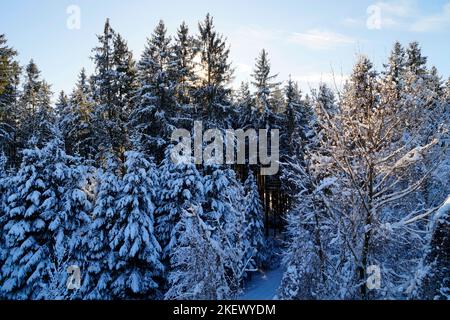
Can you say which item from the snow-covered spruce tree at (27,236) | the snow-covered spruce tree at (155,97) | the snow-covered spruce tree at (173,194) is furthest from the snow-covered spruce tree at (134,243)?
the snow-covered spruce tree at (155,97)

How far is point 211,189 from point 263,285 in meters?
10.3

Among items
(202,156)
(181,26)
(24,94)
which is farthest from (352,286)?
(24,94)

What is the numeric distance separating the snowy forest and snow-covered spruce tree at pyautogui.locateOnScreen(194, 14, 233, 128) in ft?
0.37

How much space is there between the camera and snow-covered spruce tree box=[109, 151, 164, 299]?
1767 cm

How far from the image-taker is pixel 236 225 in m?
10.4

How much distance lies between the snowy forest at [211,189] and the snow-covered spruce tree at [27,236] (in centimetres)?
6

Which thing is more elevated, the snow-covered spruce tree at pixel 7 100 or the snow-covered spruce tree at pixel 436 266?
the snow-covered spruce tree at pixel 7 100

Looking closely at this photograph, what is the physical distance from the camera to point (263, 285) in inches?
1087

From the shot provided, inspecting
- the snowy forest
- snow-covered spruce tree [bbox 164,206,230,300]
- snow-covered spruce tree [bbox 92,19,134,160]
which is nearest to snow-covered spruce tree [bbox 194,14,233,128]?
the snowy forest

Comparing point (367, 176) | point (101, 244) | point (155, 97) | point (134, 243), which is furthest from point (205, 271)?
point (155, 97)

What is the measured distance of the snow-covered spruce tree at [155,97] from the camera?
2648cm

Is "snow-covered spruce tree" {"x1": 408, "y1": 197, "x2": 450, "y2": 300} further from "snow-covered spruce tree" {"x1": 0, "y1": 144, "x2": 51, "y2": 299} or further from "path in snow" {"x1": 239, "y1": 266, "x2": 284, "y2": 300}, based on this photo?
"path in snow" {"x1": 239, "y1": 266, "x2": 284, "y2": 300}

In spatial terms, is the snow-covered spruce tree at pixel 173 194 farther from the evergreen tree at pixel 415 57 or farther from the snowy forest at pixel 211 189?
the evergreen tree at pixel 415 57

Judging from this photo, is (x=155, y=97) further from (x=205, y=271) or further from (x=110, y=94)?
(x=205, y=271)
